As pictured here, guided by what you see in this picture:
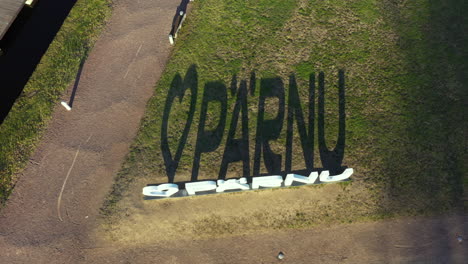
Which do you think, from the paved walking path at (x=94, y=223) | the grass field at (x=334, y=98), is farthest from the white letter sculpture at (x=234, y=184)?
the paved walking path at (x=94, y=223)

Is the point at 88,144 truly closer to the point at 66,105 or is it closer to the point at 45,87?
the point at 66,105

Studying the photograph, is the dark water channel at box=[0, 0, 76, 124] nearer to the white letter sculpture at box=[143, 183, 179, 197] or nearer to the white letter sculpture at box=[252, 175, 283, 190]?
the white letter sculpture at box=[143, 183, 179, 197]

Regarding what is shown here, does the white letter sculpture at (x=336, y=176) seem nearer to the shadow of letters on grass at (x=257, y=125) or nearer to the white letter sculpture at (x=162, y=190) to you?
the shadow of letters on grass at (x=257, y=125)

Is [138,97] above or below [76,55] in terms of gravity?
below

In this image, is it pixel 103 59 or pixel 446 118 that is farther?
pixel 103 59

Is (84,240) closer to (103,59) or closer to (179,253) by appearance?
(179,253)

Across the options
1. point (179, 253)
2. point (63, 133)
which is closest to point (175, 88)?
point (63, 133)
